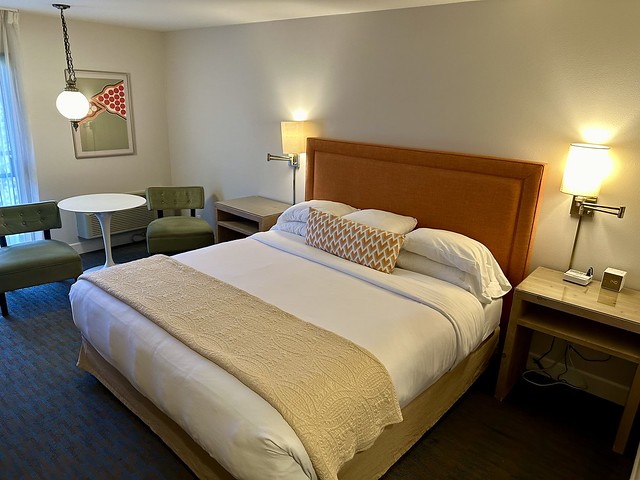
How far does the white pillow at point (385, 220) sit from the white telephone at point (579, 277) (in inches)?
37.9

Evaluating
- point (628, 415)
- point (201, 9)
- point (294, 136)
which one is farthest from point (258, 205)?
point (628, 415)

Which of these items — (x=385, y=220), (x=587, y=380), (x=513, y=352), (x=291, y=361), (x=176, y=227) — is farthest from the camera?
(x=176, y=227)

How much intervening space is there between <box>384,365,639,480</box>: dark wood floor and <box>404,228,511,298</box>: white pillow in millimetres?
658

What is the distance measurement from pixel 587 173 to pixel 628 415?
121 centimetres

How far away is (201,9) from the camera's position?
3365mm

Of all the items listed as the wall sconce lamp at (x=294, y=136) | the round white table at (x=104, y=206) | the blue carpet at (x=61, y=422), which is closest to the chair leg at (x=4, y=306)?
the blue carpet at (x=61, y=422)

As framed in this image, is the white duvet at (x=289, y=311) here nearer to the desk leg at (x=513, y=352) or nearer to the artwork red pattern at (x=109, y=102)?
the desk leg at (x=513, y=352)

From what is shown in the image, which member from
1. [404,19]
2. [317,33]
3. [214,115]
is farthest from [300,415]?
[214,115]

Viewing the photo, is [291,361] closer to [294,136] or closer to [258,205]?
[294,136]


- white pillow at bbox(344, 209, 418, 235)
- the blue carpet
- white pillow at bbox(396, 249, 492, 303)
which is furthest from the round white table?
white pillow at bbox(396, 249, 492, 303)

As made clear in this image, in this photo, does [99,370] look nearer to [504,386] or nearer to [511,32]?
[504,386]

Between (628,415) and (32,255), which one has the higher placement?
(32,255)

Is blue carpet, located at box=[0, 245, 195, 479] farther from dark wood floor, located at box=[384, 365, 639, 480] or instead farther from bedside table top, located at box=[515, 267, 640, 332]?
bedside table top, located at box=[515, 267, 640, 332]

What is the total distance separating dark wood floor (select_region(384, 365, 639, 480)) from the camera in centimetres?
213
